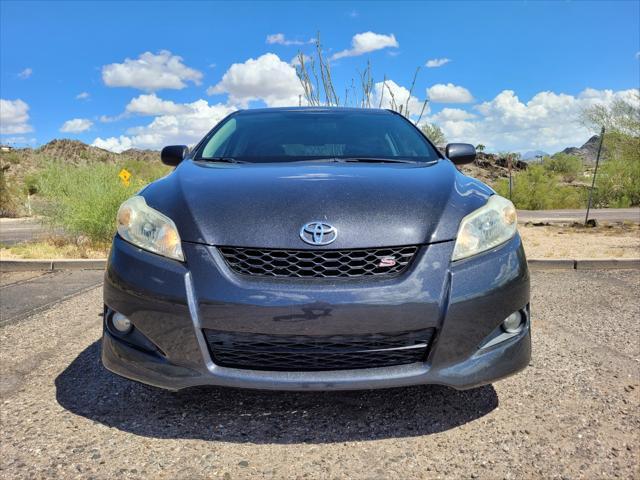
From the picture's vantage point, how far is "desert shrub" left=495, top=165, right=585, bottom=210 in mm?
26750

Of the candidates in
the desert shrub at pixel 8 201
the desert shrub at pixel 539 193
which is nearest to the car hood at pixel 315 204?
the desert shrub at pixel 539 193

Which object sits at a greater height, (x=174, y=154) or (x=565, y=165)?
(x=174, y=154)

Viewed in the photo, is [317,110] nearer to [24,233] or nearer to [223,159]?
[223,159]

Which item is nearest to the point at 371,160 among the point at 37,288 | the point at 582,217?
the point at 37,288

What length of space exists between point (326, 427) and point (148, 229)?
45.2 inches

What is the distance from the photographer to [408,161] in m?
2.95

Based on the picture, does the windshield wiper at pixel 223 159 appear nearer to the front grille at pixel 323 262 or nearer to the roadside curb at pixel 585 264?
the front grille at pixel 323 262

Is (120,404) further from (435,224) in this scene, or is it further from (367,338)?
(435,224)

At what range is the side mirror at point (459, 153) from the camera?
3535 millimetres

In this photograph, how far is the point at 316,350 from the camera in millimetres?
2027

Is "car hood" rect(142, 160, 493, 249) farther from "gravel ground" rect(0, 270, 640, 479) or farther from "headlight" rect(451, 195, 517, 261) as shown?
"gravel ground" rect(0, 270, 640, 479)

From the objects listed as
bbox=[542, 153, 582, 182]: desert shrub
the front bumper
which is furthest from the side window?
bbox=[542, 153, 582, 182]: desert shrub

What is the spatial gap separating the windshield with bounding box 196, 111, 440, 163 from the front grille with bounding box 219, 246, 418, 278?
0.99m

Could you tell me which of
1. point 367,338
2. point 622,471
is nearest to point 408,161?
point 367,338
